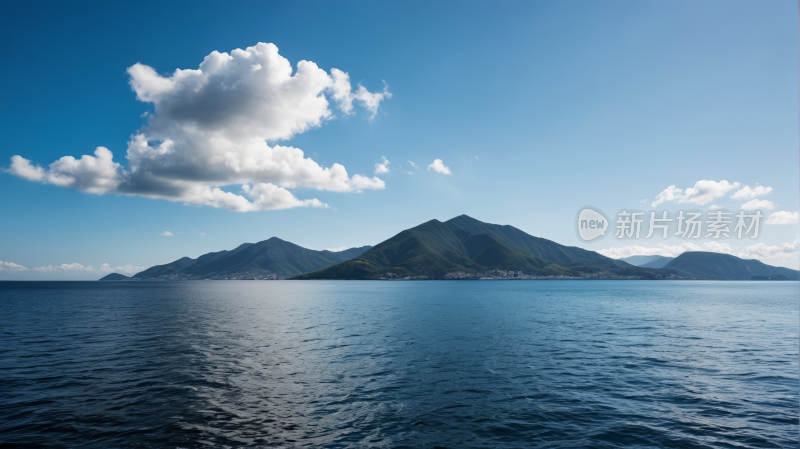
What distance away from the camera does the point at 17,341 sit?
55031 mm

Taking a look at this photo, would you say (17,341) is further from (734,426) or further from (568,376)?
(734,426)

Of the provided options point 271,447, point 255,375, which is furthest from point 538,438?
point 255,375

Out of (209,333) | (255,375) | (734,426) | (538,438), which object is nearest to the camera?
(538,438)

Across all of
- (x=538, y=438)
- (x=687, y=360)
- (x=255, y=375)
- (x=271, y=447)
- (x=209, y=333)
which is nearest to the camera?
(x=271, y=447)

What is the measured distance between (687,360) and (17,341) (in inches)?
3777

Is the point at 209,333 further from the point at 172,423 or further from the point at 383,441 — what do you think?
the point at 383,441

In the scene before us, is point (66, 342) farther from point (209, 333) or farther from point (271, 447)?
point (271, 447)

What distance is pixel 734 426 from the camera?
79.9ft

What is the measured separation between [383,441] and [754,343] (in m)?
65.7

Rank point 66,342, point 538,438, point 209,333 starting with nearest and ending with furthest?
point 538,438
point 66,342
point 209,333

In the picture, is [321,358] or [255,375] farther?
[321,358]

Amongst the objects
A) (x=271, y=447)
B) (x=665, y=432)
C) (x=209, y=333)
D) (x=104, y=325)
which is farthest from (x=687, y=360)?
(x=104, y=325)

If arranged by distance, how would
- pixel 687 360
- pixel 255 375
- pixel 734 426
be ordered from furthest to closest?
pixel 687 360 → pixel 255 375 → pixel 734 426

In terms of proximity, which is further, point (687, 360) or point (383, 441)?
point (687, 360)
